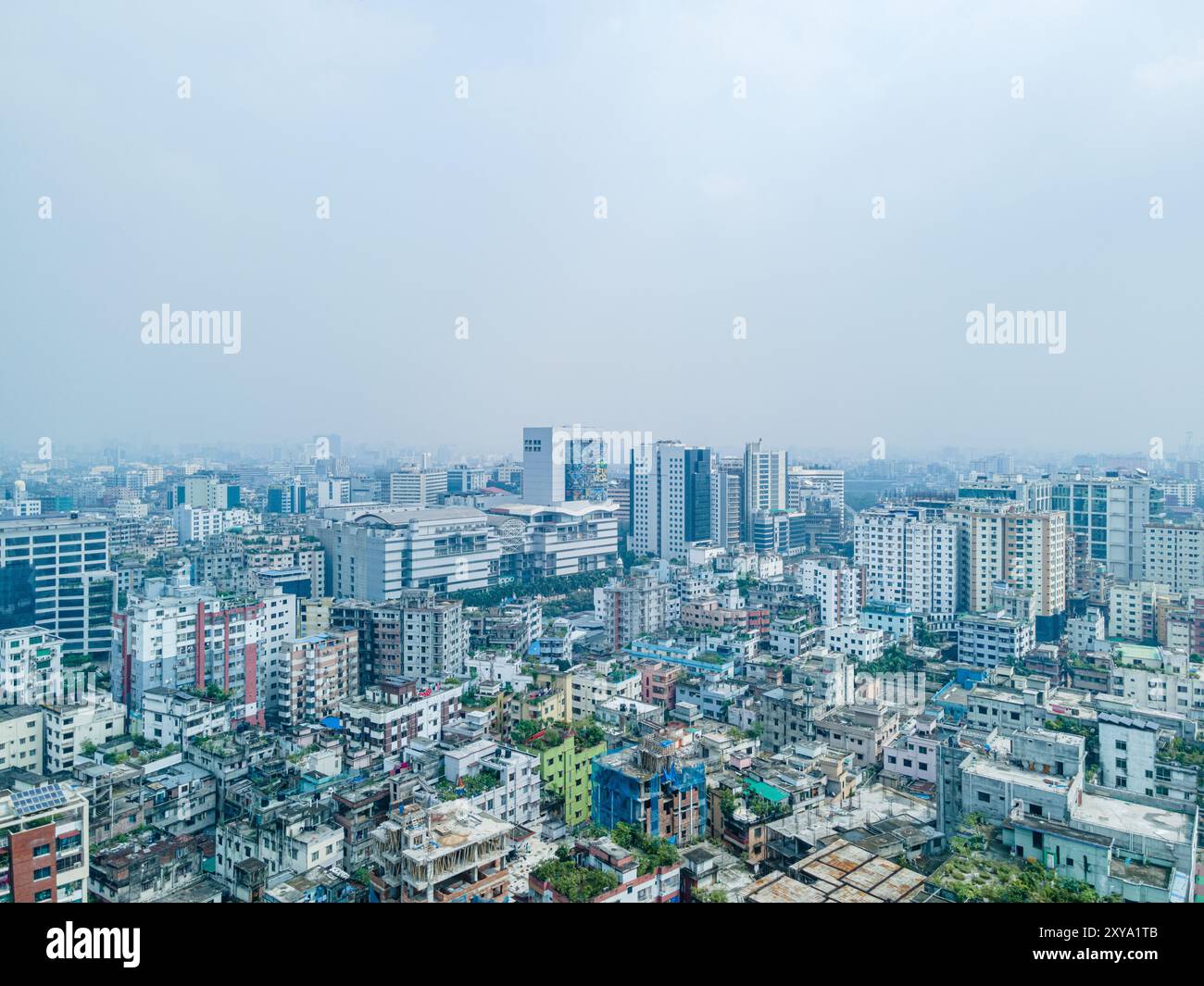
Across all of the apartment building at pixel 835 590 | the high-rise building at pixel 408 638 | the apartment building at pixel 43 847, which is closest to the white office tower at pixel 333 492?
the high-rise building at pixel 408 638

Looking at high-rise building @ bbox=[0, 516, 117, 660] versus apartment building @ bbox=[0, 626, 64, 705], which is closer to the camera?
apartment building @ bbox=[0, 626, 64, 705]

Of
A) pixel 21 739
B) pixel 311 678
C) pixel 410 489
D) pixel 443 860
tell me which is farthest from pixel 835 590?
pixel 410 489

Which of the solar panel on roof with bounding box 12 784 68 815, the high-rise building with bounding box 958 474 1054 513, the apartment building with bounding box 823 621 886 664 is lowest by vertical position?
the apartment building with bounding box 823 621 886 664

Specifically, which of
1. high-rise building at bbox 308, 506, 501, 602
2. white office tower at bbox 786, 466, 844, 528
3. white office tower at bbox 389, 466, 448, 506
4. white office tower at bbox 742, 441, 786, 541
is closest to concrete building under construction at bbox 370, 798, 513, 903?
high-rise building at bbox 308, 506, 501, 602

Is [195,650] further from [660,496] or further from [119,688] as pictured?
A: [660,496]

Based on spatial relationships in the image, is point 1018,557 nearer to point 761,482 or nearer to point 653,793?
point 653,793
